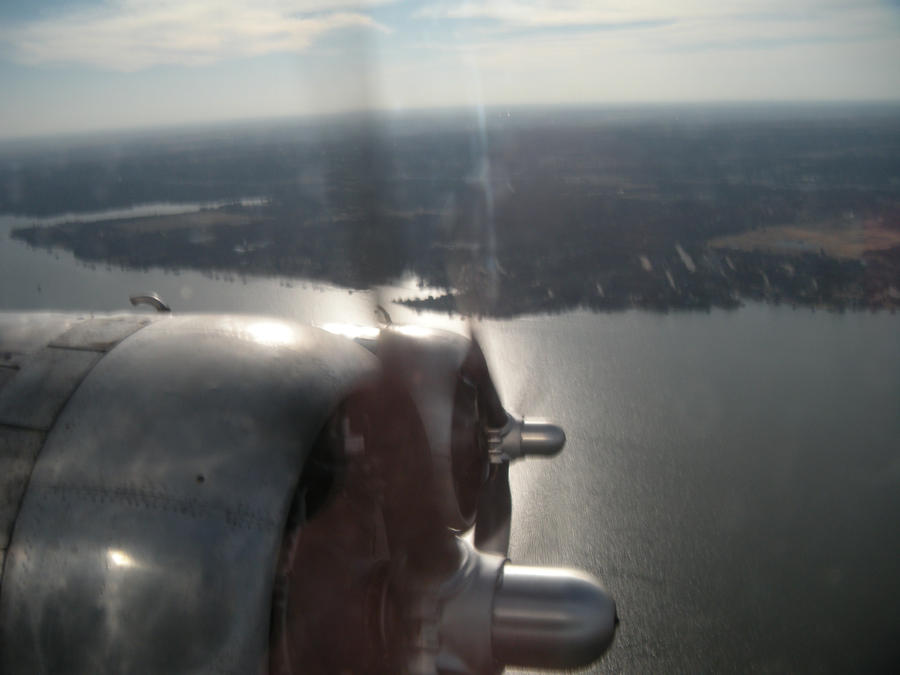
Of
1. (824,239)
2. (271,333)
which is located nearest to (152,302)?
(271,333)

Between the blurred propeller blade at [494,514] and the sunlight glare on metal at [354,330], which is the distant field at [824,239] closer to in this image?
the blurred propeller blade at [494,514]

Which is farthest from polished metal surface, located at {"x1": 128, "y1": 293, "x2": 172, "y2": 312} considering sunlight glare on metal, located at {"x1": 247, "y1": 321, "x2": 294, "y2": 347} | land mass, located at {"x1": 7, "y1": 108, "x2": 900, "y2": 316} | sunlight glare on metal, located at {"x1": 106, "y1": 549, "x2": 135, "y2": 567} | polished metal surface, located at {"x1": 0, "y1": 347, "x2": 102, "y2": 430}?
land mass, located at {"x1": 7, "y1": 108, "x2": 900, "y2": 316}

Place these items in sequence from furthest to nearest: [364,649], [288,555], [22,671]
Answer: [364,649]
[288,555]
[22,671]

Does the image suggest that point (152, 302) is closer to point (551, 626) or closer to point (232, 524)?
point (232, 524)

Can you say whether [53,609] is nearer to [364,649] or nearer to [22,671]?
[22,671]

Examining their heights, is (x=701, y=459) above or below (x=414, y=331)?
below

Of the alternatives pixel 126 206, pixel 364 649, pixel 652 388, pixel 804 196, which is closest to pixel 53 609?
pixel 364 649

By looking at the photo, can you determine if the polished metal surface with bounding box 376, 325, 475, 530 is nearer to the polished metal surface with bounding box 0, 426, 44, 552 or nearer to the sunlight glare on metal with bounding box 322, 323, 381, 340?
the sunlight glare on metal with bounding box 322, 323, 381, 340
